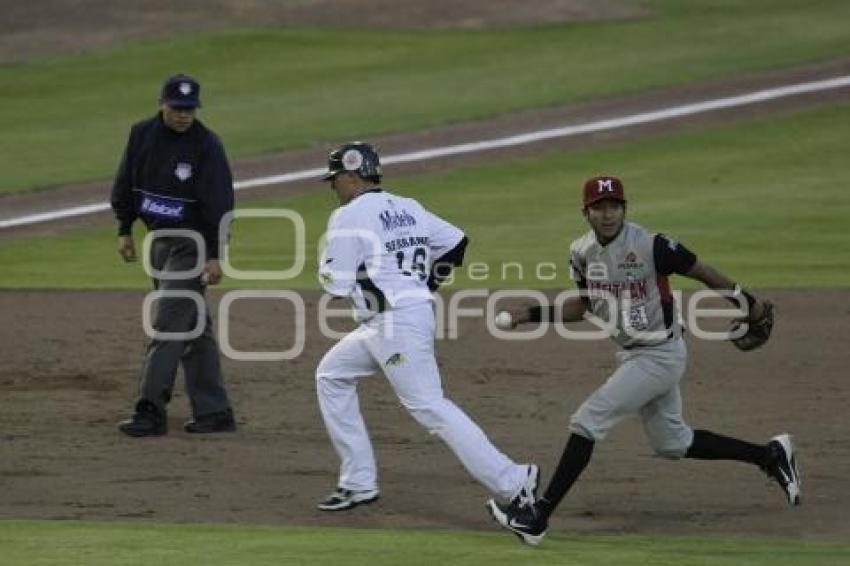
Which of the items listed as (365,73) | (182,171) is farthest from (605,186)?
(365,73)

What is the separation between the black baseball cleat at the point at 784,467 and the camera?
33.0 ft

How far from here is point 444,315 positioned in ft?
53.3

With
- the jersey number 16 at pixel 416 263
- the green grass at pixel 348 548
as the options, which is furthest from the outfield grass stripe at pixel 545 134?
the green grass at pixel 348 548

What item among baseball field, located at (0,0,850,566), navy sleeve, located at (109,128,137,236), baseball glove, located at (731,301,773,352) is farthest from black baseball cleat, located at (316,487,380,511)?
navy sleeve, located at (109,128,137,236)

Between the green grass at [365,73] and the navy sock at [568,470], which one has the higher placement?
the green grass at [365,73]

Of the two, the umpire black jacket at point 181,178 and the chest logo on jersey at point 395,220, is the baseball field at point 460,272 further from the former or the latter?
the chest logo on jersey at point 395,220

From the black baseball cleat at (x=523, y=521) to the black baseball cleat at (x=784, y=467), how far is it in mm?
1497

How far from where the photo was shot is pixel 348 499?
10.0 m

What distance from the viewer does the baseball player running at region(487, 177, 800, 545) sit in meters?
9.55

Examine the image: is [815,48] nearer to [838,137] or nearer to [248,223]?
[838,137]

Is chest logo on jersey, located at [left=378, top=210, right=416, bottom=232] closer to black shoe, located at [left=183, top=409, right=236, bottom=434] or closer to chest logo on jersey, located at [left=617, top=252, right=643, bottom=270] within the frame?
chest logo on jersey, located at [left=617, top=252, right=643, bottom=270]

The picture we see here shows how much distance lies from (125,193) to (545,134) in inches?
510

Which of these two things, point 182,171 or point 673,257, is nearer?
point 673,257
